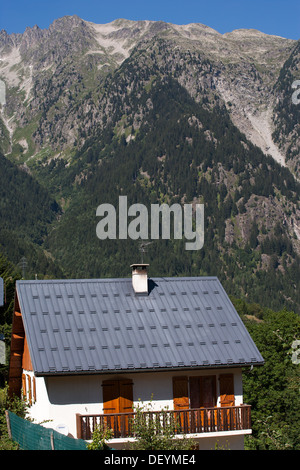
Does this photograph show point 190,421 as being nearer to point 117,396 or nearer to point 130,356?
point 117,396

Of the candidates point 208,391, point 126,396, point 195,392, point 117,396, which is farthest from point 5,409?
point 208,391

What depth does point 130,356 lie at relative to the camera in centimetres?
3031

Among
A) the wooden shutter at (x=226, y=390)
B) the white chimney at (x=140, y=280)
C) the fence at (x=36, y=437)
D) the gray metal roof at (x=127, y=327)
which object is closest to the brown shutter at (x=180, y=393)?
the gray metal roof at (x=127, y=327)

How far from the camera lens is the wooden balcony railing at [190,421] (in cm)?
2883

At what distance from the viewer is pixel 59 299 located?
3253 centimetres

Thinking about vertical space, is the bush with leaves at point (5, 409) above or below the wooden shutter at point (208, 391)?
below

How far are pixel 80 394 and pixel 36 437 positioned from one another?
5817mm

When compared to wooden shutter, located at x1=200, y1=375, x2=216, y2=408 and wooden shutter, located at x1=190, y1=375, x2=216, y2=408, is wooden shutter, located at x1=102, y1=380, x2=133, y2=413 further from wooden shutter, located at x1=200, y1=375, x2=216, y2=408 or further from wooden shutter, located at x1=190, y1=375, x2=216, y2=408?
wooden shutter, located at x1=200, y1=375, x2=216, y2=408

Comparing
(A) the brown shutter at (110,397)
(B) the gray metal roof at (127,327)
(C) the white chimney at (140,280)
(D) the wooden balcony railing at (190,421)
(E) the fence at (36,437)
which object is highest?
(C) the white chimney at (140,280)

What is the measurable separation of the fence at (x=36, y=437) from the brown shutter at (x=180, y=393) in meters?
6.83

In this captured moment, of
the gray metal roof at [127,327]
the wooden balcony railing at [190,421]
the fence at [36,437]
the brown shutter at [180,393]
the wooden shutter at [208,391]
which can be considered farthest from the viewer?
the wooden shutter at [208,391]

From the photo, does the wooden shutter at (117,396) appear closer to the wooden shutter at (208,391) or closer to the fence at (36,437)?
the wooden shutter at (208,391)

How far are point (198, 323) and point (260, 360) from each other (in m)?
3.12
